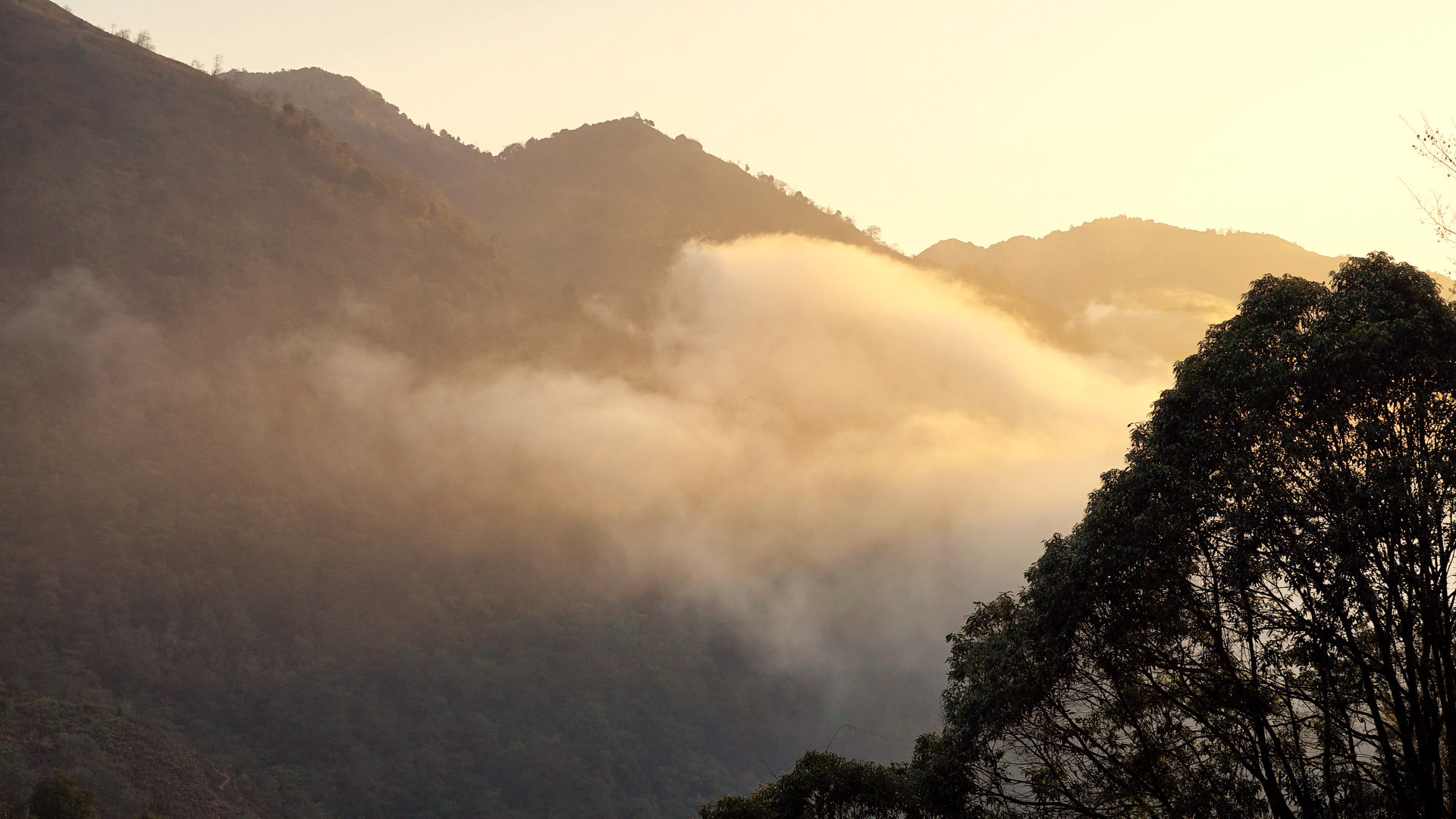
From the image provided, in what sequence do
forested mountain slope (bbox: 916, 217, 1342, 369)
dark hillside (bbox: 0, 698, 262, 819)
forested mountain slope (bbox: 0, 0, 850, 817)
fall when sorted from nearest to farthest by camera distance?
dark hillside (bbox: 0, 698, 262, 819), forested mountain slope (bbox: 0, 0, 850, 817), forested mountain slope (bbox: 916, 217, 1342, 369)

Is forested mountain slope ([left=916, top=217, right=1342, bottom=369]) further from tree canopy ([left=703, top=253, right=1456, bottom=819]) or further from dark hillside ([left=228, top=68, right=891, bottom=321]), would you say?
tree canopy ([left=703, top=253, right=1456, bottom=819])

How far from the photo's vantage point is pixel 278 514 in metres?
113

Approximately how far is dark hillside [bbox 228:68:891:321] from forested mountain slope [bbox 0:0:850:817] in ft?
89.9

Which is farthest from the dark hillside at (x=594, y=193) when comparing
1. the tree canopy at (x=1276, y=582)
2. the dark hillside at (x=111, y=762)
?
the tree canopy at (x=1276, y=582)

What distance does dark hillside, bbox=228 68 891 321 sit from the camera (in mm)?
180000

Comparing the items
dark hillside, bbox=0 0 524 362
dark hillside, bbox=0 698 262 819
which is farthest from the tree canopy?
dark hillside, bbox=0 0 524 362

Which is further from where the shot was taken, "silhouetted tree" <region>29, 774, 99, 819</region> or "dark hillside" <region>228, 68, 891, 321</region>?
"dark hillside" <region>228, 68, 891, 321</region>

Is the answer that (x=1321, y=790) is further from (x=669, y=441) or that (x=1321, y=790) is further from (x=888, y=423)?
(x=888, y=423)

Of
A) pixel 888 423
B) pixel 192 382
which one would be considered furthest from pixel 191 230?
pixel 888 423

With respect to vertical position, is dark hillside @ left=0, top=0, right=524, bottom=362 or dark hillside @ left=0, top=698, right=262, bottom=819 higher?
dark hillside @ left=0, top=0, right=524, bottom=362

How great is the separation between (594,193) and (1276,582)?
599 feet

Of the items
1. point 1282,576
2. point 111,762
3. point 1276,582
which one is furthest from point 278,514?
point 1282,576

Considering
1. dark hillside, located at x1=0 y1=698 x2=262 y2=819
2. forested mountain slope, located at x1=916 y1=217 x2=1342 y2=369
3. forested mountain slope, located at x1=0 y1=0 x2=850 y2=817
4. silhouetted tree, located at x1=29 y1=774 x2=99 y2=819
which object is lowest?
silhouetted tree, located at x1=29 y1=774 x2=99 y2=819

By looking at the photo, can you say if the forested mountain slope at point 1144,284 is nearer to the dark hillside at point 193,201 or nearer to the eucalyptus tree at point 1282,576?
the dark hillside at point 193,201
